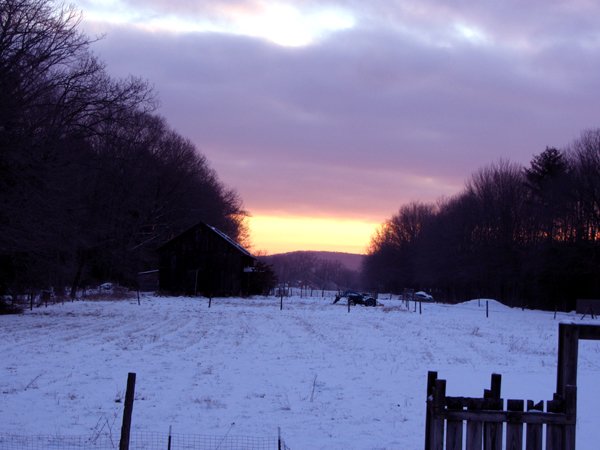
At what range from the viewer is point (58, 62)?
34.1m

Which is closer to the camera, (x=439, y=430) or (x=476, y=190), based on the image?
(x=439, y=430)

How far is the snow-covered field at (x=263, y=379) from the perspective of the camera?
1015 cm

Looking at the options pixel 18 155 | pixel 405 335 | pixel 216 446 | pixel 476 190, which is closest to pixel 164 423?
pixel 216 446

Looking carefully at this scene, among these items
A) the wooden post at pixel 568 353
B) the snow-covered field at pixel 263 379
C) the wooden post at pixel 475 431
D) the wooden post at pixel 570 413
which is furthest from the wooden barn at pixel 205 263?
the wooden post at pixel 570 413

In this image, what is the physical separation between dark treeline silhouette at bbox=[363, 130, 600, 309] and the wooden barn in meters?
30.0

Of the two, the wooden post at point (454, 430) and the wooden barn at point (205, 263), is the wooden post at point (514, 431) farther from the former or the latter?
the wooden barn at point (205, 263)

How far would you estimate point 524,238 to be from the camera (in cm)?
8544

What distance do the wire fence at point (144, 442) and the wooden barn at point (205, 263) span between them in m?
58.1

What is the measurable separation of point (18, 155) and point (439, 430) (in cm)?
2562

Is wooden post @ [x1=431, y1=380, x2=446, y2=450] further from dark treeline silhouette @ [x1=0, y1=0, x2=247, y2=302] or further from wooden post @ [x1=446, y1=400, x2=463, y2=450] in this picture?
dark treeline silhouette @ [x1=0, y1=0, x2=247, y2=302]

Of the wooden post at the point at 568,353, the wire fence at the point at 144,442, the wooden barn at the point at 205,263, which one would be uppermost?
the wooden barn at the point at 205,263

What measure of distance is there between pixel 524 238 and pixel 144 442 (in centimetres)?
8209

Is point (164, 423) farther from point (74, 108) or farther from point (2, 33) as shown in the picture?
point (74, 108)

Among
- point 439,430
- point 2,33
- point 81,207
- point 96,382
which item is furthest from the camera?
point 81,207
